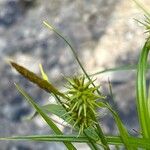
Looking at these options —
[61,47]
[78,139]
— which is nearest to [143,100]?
[78,139]

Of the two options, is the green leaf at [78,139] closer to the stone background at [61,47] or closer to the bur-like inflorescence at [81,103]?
the bur-like inflorescence at [81,103]

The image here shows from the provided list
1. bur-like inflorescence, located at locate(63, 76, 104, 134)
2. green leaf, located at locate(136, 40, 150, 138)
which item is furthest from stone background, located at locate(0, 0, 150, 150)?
bur-like inflorescence, located at locate(63, 76, 104, 134)

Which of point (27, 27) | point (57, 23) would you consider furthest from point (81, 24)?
point (27, 27)

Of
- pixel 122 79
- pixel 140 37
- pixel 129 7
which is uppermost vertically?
pixel 129 7

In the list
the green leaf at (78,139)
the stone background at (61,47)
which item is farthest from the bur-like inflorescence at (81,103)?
the stone background at (61,47)

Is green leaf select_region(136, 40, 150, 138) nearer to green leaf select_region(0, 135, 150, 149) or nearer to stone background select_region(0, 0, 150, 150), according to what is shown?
green leaf select_region(0, 135, 150, 149)

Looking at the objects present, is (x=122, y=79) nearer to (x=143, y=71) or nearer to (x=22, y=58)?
(x=22, y=58)
